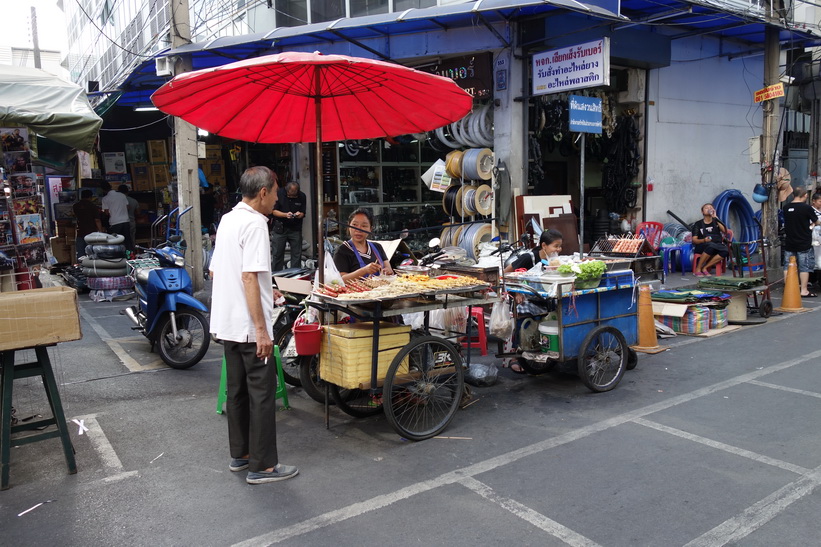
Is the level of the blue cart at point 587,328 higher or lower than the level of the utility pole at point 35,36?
lower

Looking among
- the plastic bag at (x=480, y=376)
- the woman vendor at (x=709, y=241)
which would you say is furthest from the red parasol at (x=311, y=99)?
the woman vendor at (x=709, y=241)

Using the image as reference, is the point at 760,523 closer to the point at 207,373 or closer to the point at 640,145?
the point at 207,373

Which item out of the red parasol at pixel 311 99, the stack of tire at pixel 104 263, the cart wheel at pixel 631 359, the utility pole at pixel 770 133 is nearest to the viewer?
the red parasol at pixel 311 99

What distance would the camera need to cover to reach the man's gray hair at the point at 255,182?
420cm

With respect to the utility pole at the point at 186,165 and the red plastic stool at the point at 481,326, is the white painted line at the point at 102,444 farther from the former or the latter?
the utility pole at the point at 186,165

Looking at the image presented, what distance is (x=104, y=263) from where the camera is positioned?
1128cm

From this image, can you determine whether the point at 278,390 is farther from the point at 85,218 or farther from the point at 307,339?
the point at 85,218

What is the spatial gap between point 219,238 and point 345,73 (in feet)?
5.67

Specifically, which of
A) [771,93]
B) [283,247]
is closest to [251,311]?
[283,247]

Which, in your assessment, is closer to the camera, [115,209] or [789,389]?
[789,389]

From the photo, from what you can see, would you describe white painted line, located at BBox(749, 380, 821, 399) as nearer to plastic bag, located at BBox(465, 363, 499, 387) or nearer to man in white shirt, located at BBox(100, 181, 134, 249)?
plastic bag, located at BBox(465, 363, 499, 387)

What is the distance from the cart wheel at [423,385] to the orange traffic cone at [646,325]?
11.1ft

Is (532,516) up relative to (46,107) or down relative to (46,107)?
down

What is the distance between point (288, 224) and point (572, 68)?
220 inches
